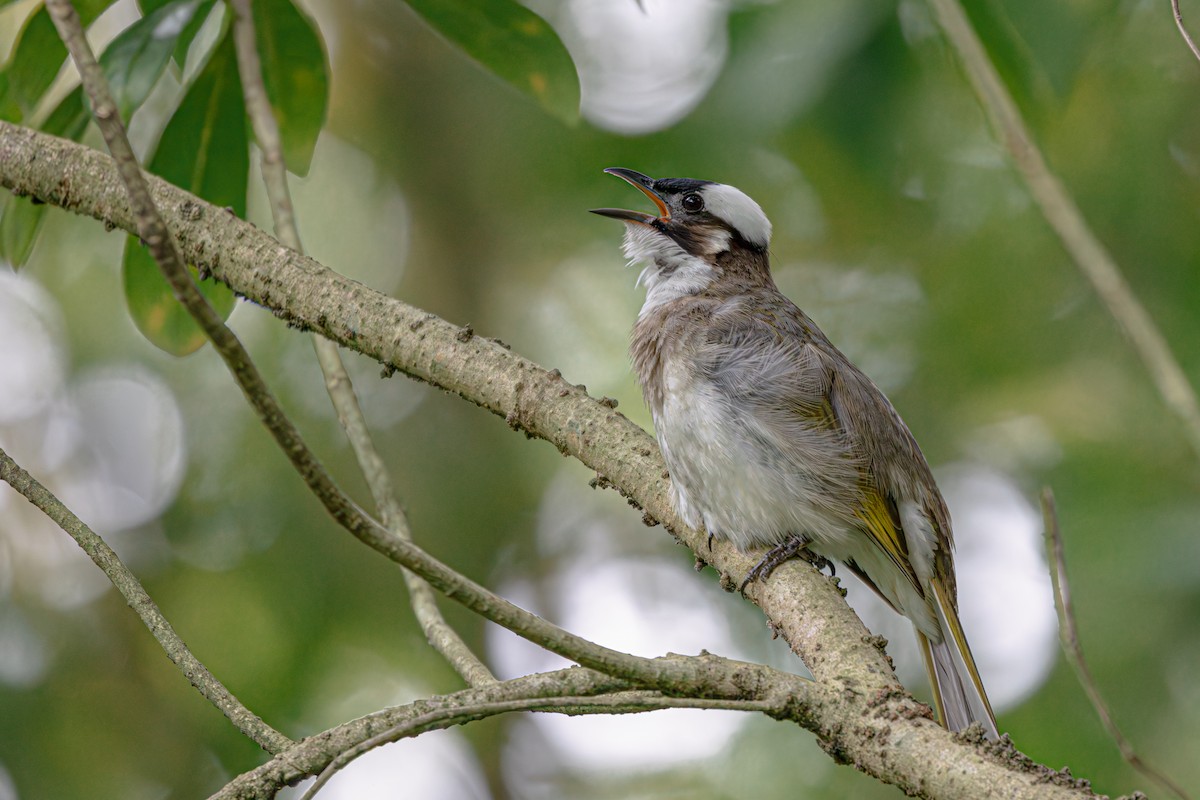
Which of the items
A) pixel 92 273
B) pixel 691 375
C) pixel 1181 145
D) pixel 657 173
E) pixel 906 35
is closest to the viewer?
pixel 691 375

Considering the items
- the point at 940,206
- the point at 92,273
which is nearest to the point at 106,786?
the point at 92,273

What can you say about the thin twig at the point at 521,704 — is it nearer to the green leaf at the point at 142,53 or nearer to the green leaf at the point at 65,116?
the green leaf at the point at 142,53

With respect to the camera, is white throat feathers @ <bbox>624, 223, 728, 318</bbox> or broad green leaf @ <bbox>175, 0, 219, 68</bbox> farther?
white throat feathers @ <bbox>624, 223, 728, 318</bbox>

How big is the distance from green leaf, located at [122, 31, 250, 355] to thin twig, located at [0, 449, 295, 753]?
1.48 m

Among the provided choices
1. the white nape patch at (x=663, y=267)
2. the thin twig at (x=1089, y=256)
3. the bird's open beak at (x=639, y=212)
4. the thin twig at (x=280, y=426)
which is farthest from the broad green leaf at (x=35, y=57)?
the thin twig at (x=1089, y=256)

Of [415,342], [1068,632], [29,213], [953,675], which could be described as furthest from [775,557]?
[29,213]

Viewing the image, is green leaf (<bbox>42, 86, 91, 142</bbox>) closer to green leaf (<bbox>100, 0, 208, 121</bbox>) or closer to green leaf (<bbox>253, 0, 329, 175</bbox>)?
green leaf (<bbox>100, 0, 208, 121</bbox>)

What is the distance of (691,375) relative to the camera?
3854 millimetres

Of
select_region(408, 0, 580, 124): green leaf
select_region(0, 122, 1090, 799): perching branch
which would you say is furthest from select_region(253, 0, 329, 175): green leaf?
select_region(0, 122, 1090, 799): perching branch

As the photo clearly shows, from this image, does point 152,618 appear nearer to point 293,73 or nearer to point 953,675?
point 953,675

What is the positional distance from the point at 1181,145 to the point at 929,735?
4.68 metres

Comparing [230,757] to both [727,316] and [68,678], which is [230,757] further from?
[727,316]

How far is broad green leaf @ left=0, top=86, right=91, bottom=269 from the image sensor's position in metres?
3.84

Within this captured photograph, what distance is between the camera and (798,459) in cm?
376
